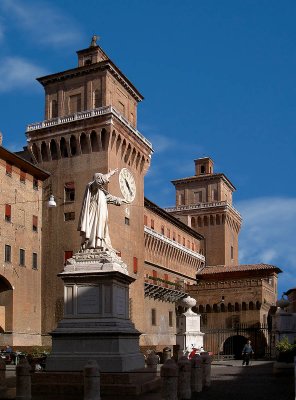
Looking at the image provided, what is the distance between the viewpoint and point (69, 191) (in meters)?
49.1

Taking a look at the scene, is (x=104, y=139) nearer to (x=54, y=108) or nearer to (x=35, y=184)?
(x=54, y=108)

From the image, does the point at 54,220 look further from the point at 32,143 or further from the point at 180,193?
the point at 180,193

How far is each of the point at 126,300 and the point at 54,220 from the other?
32438 mm

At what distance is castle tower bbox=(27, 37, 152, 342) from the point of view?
48188 mm

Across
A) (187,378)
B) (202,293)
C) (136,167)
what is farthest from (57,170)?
(187,378)

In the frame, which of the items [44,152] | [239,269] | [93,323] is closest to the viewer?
[93,323]

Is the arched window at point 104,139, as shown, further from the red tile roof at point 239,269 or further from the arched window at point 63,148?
the red tile roof at point 239,269

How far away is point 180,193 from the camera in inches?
3425

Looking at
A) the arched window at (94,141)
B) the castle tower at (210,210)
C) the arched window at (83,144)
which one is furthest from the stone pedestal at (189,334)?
the castle tower at (210,210)

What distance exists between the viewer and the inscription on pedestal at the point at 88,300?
16156mm

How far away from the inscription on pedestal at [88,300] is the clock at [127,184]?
3397 centimetres

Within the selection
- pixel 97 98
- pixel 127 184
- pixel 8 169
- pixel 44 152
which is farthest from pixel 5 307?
pixel 97 98

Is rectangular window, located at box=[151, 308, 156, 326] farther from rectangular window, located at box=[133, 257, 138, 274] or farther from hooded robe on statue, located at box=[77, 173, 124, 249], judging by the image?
hooded robe on statue, located at box=[77, 173, 124, 249]

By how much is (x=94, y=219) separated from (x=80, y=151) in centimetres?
3235
